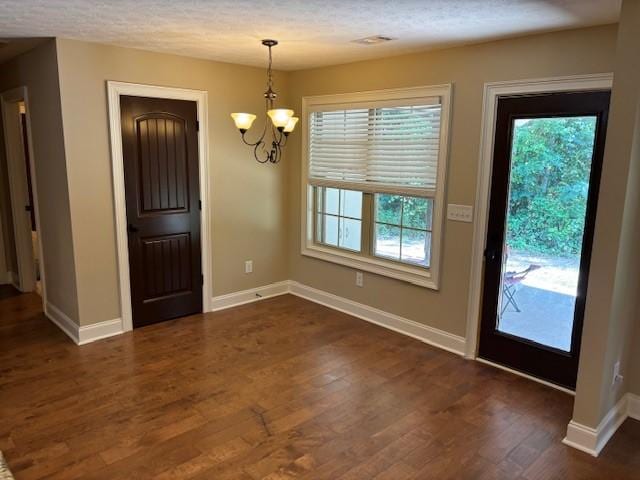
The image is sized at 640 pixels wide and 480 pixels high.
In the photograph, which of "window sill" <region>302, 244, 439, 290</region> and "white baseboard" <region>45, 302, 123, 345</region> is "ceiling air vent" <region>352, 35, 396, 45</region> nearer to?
"window sill" <region>302, 244, 439, 290</region>

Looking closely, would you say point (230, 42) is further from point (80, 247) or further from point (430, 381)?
point (430, 381)

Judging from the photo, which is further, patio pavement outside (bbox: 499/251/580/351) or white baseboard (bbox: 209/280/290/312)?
white baseboard (bbox: 209/280/290/312)

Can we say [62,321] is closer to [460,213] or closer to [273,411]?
[273,411]

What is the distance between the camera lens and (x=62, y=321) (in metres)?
4.29

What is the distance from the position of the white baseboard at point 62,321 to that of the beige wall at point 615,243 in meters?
3.78

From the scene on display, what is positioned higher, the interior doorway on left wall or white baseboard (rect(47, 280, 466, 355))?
the interior doorway on left wall

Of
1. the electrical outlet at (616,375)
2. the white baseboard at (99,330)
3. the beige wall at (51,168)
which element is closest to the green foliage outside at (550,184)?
the electrical outlet at (616,375)

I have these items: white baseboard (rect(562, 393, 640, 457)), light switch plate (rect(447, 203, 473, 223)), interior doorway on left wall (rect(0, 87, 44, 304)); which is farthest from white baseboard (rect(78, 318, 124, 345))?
white baseboard (rect(562, 393, 640, 457))

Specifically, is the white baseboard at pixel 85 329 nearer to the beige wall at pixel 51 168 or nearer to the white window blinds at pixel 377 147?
the beige wall at pixel 51 168

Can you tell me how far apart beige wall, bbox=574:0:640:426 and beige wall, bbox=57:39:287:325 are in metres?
3.28

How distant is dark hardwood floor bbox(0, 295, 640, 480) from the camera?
254 cm

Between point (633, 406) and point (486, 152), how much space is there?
1933mm

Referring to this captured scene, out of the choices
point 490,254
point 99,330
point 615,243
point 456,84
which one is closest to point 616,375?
point 615,243

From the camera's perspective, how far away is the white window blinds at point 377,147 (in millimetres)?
3932
